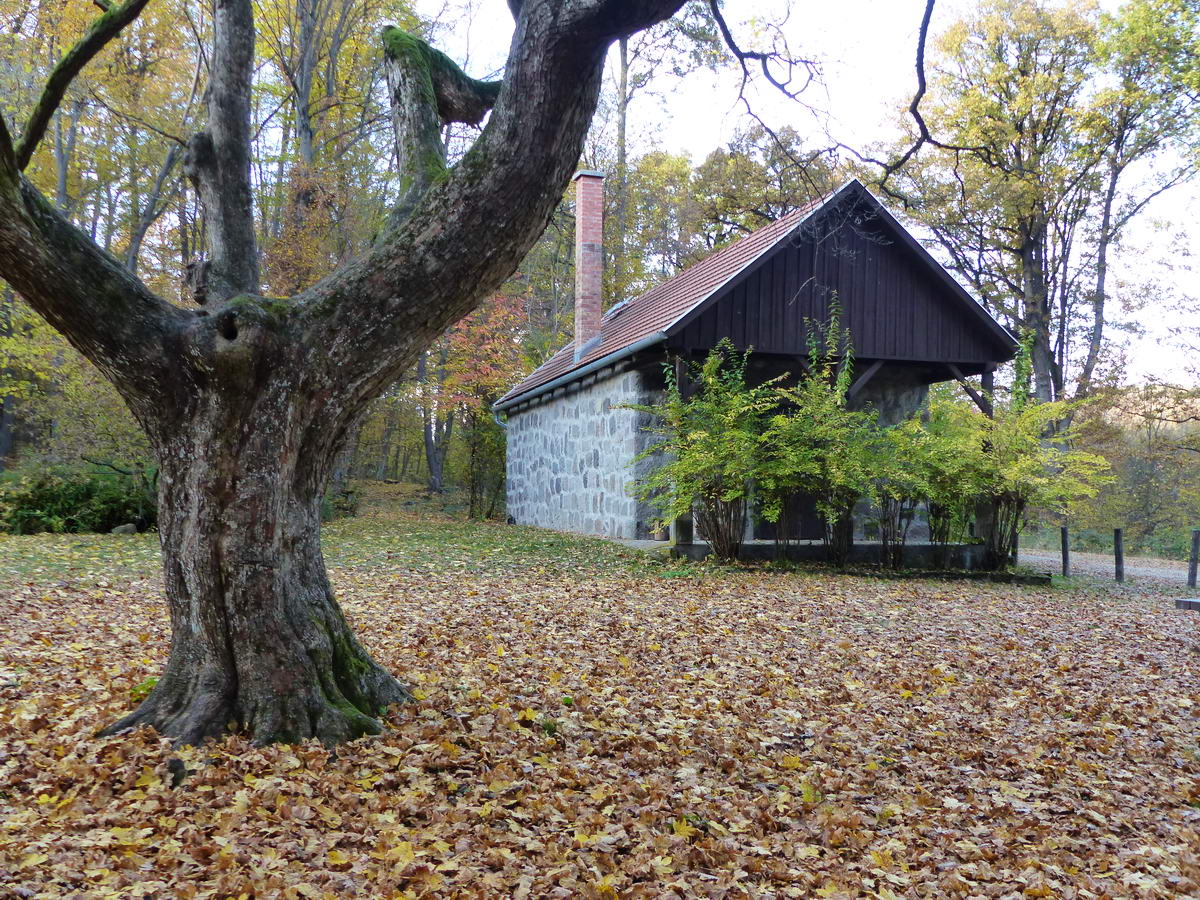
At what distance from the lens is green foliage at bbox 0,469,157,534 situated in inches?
476

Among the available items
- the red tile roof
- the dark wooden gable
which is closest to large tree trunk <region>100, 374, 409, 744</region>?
the red tile roof

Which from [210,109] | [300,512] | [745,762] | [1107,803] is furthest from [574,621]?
[210,109]

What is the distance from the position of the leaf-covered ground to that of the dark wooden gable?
20.5ft

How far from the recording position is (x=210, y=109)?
436cm

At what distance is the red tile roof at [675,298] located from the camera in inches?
462

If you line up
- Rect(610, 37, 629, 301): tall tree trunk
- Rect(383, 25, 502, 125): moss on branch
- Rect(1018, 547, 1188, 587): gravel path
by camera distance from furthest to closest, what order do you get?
Rect(610, 37, 629, 301): tall tree trunk < Rect(1018, 547, 1188, 587): gravel path < Rect(383, 25, 502, 125): moss on branch

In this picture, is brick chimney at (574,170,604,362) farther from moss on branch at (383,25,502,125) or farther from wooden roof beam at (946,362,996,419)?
moss on branch at (383,25,502,125)

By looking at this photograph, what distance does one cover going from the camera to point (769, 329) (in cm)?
1223

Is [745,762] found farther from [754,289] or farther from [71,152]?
[71,152]

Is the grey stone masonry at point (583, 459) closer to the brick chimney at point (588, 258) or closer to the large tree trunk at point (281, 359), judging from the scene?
the brick chimney at point (588, 258)

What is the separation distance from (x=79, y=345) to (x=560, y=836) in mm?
2727

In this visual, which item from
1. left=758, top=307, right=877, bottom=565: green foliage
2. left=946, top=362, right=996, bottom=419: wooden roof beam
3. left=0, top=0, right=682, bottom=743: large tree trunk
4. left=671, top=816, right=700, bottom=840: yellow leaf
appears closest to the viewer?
left=671, top=816, right=700, bottom=840: yellow leaf

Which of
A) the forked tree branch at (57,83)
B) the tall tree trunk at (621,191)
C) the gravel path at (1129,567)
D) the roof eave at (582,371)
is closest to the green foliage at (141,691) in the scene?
the forked tree branch at (57,83)

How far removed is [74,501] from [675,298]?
985cm
